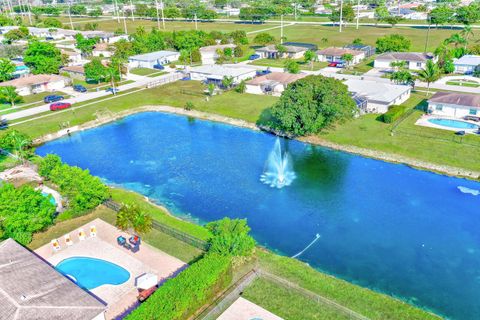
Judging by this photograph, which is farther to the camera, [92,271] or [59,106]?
[59,106]

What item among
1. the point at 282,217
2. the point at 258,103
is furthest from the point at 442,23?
the point at 282,217

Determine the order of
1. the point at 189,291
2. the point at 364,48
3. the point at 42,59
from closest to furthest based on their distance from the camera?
1. the point at 189,291
2. the point at 42,59
3. the point at 364,48

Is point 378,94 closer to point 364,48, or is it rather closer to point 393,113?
point 393,113

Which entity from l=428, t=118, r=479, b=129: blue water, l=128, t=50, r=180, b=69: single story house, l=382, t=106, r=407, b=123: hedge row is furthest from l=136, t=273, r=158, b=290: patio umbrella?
l=128, t=50, r=180, b=69: single story house

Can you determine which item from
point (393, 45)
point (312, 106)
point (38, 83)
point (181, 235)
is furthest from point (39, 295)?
point (393, 45)

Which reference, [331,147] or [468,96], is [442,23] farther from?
[331,147]

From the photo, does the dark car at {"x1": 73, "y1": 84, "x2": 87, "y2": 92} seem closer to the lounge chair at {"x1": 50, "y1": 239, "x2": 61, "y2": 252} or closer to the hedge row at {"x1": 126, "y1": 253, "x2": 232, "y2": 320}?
the lounge chair at {"x1": 50, "y1": 239, "x2": 61, "y2": 252}
